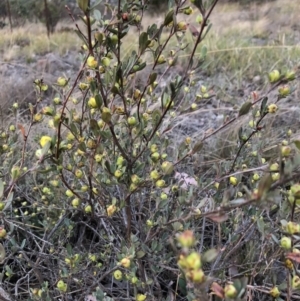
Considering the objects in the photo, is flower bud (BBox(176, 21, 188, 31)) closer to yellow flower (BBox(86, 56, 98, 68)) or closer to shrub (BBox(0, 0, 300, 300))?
shrub (BBox(0, 0, 300, 300))

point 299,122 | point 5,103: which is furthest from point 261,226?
point 5,103

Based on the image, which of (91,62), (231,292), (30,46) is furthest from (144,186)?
(30,46)

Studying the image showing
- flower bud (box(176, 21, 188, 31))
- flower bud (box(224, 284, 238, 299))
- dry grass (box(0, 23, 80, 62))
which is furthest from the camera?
dry grass (box(0, 23, 80, 62))

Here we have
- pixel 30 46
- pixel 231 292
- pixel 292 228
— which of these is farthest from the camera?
pixel 30 46

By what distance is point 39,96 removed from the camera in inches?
36.4

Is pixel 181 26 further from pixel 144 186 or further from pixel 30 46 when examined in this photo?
pixel 30 46

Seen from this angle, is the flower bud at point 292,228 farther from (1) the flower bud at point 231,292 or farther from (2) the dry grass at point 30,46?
(2) the dry grass at point 30,46

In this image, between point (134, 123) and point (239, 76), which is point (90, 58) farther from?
point (239, 76)

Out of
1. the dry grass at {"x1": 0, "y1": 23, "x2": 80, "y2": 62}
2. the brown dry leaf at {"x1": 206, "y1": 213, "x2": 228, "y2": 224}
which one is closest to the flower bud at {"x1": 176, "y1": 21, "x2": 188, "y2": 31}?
the brown dry leaf at {"x1": 206, "y1": 213, "x2": 228, "y2": 224}

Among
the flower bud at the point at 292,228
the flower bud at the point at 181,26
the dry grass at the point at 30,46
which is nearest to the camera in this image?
the flower bud at the point at 292,228

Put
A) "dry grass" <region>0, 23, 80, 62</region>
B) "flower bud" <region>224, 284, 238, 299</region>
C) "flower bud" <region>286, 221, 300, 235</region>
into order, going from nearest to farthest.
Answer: "flower bud" <region>224, 284, 238, 299</region> → "flower bud" <region>286, 221, 300, 235</region> → "dry grass" <region>0, 23, 80, 62</region>

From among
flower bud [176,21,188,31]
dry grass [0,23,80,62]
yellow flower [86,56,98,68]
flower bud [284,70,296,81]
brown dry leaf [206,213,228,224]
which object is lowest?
dry grass [0,23,80,62]

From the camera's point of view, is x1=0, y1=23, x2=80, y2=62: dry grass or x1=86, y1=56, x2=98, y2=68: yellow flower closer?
x1=86, y1=56, x2=98, y2=68: yellow flower

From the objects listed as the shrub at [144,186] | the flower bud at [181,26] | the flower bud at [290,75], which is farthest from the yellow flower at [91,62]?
the flower bud at [290,75]
